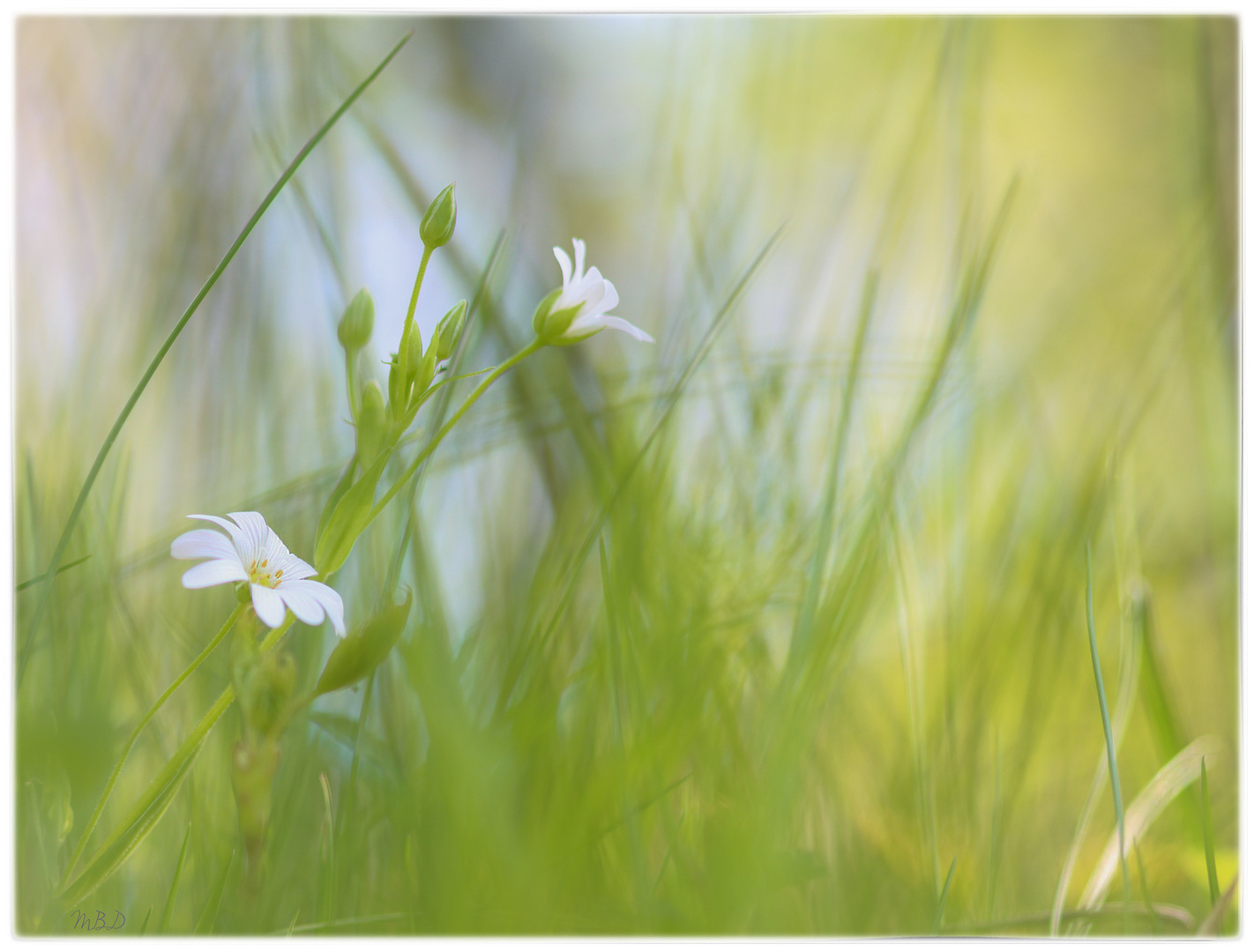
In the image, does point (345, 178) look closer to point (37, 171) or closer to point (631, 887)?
point (37, 171)

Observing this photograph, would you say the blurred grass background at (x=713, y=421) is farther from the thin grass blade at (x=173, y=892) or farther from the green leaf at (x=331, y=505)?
the green leaf at (x=331, y=505)

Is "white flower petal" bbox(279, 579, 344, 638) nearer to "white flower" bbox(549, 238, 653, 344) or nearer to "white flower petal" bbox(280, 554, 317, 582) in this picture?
"white flower petal" bbox(280, 554, 317, 582)

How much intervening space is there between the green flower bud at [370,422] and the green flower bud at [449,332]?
0.03 meters

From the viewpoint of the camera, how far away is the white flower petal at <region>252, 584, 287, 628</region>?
0.96 ft

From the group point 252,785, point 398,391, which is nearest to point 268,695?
point 252,785

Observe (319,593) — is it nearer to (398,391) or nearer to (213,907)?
(398,391)

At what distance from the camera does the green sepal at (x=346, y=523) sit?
0.33 metres

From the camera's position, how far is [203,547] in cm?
32

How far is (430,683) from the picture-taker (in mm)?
435

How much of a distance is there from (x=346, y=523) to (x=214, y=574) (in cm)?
5

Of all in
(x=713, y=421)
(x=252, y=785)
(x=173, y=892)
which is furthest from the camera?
(x=713, y=421)
